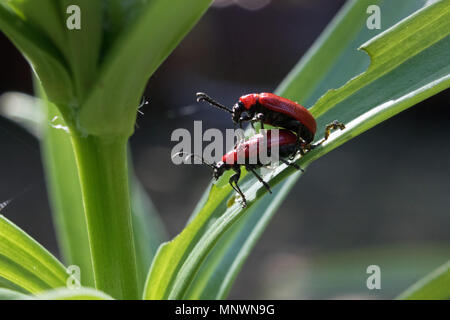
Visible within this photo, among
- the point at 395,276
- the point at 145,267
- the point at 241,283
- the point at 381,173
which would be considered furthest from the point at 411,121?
the point at 145,267

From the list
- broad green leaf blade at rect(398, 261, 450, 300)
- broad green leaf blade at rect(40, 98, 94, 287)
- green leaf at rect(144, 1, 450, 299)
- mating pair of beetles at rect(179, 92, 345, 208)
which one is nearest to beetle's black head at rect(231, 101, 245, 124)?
mating pair of beetles at rect(179, 92, 345, 208)

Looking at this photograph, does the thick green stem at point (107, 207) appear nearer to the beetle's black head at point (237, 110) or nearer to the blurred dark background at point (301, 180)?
the beetle's black head at point (237, 110)

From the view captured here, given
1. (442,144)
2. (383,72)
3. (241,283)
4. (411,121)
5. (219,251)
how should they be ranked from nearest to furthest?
(383,72), (219,251), (241,283), (442,144), (411,121)

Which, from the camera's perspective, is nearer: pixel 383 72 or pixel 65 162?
pixel 383 72

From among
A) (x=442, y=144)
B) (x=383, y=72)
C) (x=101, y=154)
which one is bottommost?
(x=101, y=154)

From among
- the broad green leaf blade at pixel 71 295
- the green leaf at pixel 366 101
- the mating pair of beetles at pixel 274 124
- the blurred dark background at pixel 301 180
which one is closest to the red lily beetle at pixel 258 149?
the mating pair of beetles at pixel 274 124

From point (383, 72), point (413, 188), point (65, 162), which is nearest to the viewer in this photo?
point (383, 72)

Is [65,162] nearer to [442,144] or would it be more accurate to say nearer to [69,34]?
[69,34]
